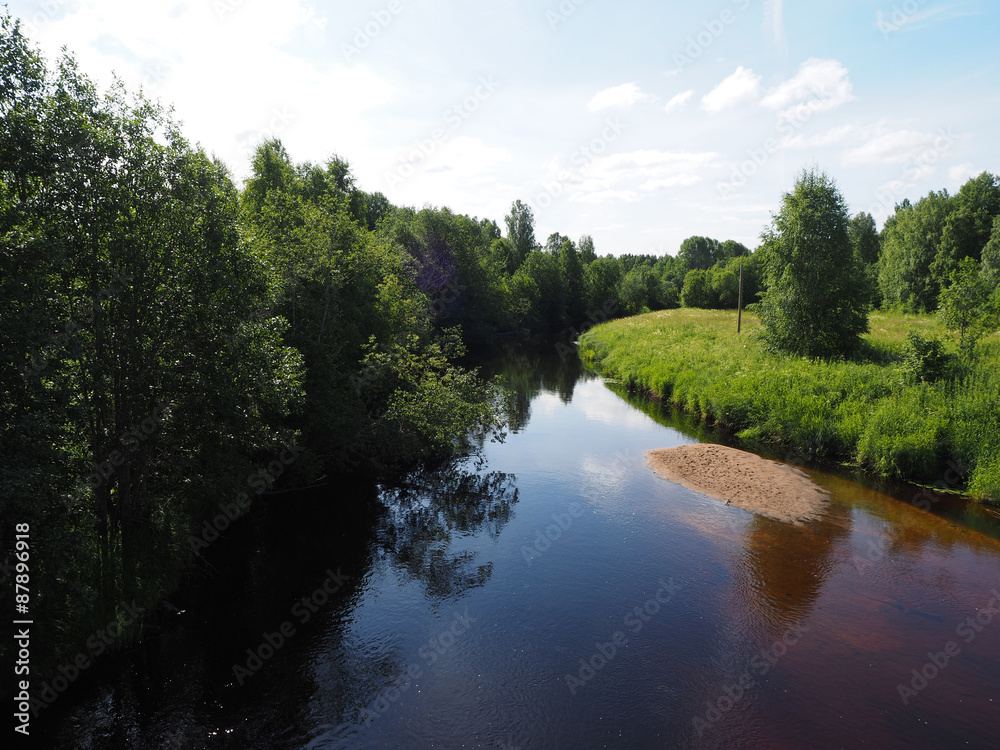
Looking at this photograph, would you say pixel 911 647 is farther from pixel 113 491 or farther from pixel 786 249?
pixel 786 249

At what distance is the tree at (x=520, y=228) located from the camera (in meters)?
108

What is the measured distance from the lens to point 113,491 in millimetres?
13930

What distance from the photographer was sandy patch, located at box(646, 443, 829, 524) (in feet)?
63.6

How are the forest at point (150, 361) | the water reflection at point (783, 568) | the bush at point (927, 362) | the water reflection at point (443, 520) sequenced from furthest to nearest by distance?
the bush at point (927, 362) → the water reflection at point (443, 520) → the water reflection at point (783, 568) → the forest at point (150, 361)

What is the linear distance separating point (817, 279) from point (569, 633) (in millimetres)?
31393

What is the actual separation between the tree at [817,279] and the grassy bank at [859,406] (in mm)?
1839

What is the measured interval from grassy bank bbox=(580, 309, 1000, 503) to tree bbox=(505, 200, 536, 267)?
73265 mm

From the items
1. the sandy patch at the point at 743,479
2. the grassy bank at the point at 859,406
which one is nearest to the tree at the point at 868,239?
the grassy bank at the point at 859,406

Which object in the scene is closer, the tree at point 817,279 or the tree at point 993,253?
the tree at point 817,279

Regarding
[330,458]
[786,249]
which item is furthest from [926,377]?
[330,458]

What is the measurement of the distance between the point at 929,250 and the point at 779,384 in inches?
2199

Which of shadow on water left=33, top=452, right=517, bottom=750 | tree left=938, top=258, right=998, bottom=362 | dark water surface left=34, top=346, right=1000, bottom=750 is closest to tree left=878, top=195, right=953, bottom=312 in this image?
tree left=938, top=258, right=998, bottom=362

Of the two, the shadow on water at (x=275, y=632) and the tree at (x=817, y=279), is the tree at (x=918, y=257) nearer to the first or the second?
the tree at (x=817, y=279)

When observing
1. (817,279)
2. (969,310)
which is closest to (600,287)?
(817,279)
